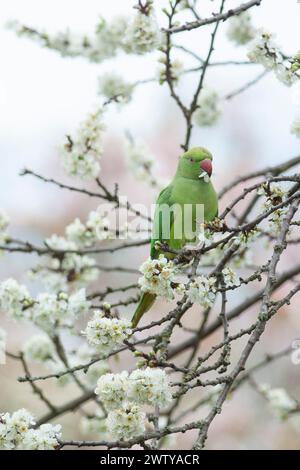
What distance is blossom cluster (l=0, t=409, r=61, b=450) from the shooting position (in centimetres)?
182

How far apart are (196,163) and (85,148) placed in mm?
439

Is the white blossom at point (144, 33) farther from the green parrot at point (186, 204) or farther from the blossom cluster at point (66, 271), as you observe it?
the blossom cluster at point (66, 271)

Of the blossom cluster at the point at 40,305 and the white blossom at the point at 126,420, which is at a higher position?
the blossom cluster at the point at 40,305

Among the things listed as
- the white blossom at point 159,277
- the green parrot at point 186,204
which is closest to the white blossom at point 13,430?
the white blossom at point 159,277

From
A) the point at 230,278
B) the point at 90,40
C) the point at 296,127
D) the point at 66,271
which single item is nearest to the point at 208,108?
the point at 90,40

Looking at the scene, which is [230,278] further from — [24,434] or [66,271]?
[66,271]

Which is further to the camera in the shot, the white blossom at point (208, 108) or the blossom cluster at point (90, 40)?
the white blossom at point (208, 108)

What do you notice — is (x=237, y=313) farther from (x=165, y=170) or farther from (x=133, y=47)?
(x=165, y=170)

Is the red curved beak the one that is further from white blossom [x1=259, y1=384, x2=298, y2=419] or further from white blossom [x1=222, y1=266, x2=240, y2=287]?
white blossom [x1=259, y1=384, x2=298, y2=419]

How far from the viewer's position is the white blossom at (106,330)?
69.7 inches

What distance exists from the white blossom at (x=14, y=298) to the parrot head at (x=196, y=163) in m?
0.76

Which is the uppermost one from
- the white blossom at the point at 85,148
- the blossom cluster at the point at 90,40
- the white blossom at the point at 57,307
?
the blossom cluster at the point at 90,40

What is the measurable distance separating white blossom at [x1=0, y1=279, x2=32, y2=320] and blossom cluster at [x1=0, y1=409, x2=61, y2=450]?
912 millimetres

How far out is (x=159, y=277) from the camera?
1.80 meters
